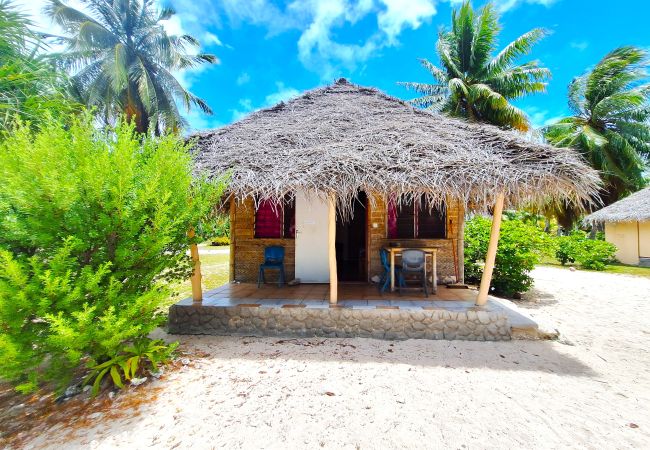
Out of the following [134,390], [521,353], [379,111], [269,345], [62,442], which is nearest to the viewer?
[62,442]

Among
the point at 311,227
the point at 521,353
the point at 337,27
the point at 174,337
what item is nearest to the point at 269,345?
the point at 174,337

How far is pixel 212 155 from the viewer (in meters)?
5.41

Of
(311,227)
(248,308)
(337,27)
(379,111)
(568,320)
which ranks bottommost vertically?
(568,320)

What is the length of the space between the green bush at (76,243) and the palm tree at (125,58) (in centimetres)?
1263

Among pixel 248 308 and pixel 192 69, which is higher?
pixel 192 69

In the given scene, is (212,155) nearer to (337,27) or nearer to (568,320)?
(568,320)

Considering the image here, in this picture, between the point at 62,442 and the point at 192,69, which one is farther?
the point at 192,69

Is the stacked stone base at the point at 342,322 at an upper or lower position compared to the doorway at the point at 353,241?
lower

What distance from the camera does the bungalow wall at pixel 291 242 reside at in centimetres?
707

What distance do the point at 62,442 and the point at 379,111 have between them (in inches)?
282

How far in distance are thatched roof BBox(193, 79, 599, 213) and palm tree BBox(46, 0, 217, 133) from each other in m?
11.6

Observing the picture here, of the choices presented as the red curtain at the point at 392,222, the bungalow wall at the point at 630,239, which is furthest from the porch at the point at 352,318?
the bungalow wall at the point at 630,239

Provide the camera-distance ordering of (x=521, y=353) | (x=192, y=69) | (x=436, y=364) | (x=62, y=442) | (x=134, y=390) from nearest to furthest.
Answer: (x=62, y=442) → (x=134, y=390) → (x=436, y=364) → (x=521, y=353) → (x=192, y=69)

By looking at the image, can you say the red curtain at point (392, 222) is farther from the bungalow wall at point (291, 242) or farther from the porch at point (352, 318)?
the porch at point (352, 318)
